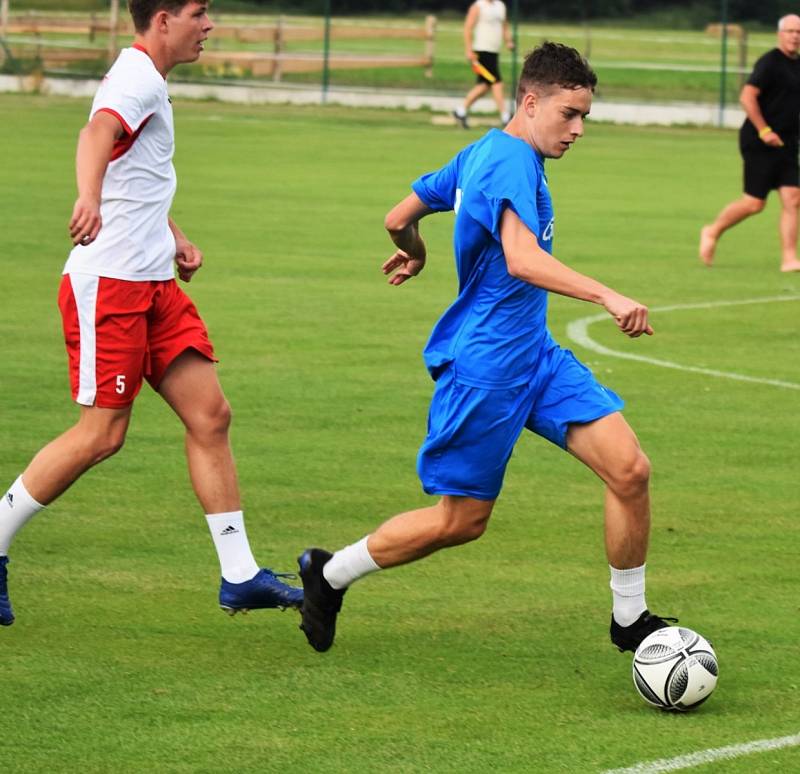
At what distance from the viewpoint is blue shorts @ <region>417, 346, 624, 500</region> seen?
6.13m

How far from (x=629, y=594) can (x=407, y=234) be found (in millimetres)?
1544

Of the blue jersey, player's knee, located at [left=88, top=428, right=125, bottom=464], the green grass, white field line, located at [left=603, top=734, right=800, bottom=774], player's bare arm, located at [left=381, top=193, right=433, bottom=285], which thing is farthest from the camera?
the green grass

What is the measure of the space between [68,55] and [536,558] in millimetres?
33201

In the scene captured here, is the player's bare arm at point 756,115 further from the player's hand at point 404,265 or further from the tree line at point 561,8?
the tree line at point 561,8

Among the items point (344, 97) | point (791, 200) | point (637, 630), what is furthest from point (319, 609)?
point (344, 97)

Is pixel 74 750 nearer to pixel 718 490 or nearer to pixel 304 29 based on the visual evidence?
pixel 718 490

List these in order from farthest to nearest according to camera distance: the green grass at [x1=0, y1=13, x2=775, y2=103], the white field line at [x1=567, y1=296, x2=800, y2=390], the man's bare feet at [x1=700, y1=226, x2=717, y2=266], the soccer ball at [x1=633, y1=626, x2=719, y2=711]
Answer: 1. the green grass at [x1=0, y1=13, x2=775, y2=103]
2. the man's bare feet at [x1=700, y1=226, x2=717, y2=266]
3. the white field line at [x1=567, y1=296, x2=800, y2=390]
4. the soccer ball at [x1=633, y1=626, x2=719, y2=711]

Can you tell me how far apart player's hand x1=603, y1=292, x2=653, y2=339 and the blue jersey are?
43 centimetres

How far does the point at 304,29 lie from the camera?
146 feet

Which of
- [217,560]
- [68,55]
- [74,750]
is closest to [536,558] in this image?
[217,560]

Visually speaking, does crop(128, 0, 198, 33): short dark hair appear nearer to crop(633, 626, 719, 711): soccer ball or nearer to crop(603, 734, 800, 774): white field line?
crop(633, 626, 719, 711): soccer ball

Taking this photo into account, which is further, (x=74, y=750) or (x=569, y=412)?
(x=569, y=412)

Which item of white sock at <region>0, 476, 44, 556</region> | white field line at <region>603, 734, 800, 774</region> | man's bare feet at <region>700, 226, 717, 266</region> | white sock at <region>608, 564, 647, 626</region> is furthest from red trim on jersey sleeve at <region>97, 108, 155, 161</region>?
man's bare feet at <region>700, 226, 717, 266</region>

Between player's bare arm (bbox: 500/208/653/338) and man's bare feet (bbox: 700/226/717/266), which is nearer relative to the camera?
player's bare arm (bbox: 500/208/653/338)
